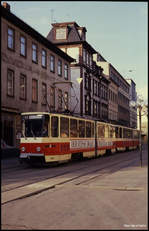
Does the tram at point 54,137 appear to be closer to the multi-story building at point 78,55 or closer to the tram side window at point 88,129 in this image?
the tram side window at point 88,129

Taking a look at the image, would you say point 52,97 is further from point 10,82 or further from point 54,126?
point 54,126

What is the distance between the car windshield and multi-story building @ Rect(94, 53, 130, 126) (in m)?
43.2

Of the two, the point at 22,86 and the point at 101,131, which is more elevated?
the point at 22,86

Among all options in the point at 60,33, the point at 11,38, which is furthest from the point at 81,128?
the point at 60,33

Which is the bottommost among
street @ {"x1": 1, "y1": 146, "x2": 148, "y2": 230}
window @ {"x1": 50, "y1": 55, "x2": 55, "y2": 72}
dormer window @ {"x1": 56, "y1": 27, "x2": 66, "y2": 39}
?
street @ {"x1": 1, "y1": 146, "x2": 148, "y2": 230}

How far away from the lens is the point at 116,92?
73750mm

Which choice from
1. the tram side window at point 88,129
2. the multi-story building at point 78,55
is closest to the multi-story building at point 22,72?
the tram side window at point 88,129

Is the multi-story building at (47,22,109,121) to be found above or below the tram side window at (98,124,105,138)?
above

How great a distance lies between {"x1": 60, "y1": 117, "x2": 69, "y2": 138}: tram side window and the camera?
20.9m

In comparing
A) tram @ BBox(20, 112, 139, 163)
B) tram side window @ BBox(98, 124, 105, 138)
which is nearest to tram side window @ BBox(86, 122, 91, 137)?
tram @ BBox(20, 112, 139, 163)

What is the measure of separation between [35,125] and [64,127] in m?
2.05

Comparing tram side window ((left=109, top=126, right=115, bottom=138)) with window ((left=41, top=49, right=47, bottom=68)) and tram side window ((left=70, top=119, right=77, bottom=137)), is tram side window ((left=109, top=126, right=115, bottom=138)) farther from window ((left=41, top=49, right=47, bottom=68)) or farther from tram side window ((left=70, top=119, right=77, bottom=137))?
tram side window ((left=70, top=119, right=77, bottom=137))

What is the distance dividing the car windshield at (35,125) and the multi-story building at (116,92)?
43.2 metres

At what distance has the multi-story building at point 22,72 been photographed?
26.5 m
